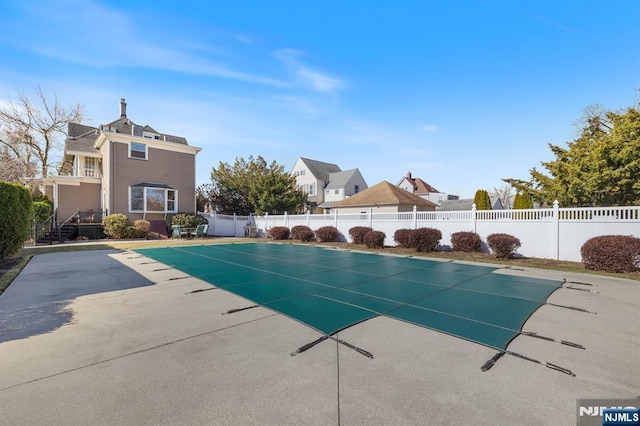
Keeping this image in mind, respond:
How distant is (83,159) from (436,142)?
28.3m

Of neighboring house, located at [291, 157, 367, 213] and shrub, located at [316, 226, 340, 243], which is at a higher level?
neighboring house, located at [291, 157, 367, 213]

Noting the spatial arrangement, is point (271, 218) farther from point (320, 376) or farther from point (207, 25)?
point (320, 376)

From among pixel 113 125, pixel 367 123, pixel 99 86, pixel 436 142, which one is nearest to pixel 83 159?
pixel 113 125

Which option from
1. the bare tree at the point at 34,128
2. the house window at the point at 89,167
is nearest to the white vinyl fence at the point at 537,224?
the house window at the point at 89,167

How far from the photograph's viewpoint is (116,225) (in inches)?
731

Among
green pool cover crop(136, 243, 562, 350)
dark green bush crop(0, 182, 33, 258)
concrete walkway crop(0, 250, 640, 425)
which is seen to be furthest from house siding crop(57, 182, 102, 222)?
concrete walkway crop(0, 250, 640, 425)

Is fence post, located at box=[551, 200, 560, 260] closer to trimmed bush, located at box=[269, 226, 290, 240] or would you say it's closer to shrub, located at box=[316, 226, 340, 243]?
shrub, located at box=[316, 226, 340, 243]

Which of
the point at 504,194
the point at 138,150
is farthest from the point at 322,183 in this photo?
the point at 504,194

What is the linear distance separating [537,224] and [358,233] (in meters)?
7.88

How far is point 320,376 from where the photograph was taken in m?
2.81

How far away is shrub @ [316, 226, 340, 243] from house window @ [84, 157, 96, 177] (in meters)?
20.6

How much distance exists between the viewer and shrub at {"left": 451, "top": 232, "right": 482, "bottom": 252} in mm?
12102

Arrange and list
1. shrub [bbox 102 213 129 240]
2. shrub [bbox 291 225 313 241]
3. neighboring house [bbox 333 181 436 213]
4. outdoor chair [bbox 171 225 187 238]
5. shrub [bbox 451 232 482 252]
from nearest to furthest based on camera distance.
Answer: shrub [bbox 451 232 482 252] < shrub [bbox 291 225 313 241] < shrub [bbox 102 213 129 240] < outdoor chair [bbox 171 225 187 238] < neighboring house [bbox 333 181 436 213]

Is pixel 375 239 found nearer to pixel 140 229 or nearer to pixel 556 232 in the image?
pixel 556 232
